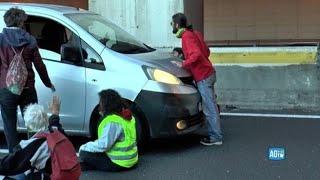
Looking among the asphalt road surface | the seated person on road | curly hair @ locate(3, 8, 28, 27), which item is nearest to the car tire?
the asphalt road surface

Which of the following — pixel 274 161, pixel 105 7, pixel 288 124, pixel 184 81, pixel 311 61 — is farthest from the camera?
pixel 105 7

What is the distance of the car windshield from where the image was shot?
674 centimetres

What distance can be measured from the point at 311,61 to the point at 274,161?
11.6 ft

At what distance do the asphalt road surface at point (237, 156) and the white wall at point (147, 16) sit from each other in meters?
2.89

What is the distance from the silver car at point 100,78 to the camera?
20.9 ft

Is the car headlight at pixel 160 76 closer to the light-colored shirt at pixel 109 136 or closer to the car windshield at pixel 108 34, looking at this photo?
the car windshield at pixel 108 34

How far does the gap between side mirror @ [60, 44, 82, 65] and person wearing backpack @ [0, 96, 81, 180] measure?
216 centimetres

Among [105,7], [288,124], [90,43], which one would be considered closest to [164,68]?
[90,43]

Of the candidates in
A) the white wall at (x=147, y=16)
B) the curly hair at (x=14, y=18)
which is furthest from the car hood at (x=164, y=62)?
the white wall at (x=147, y=16)

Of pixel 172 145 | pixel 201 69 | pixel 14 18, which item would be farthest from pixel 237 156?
pixel 14 18

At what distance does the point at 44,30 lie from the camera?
22.5ft

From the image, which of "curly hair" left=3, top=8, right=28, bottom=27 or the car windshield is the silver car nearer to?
the car windshield

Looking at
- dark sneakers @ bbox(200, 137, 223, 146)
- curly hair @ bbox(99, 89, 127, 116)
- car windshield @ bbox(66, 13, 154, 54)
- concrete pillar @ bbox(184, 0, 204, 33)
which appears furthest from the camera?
concrete pillar @ bbox(184, 0, 204, 33)

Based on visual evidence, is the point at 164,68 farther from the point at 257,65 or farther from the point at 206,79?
the point at 257,65
